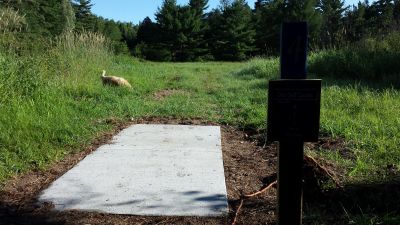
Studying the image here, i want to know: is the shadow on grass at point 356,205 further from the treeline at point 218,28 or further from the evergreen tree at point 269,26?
the evergreen tree at point 269,26

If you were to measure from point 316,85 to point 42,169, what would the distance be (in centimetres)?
279

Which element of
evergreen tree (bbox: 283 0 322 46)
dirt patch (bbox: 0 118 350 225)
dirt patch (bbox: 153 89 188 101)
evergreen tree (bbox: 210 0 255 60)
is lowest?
dirt patch (bbox: 0 118 350 225)

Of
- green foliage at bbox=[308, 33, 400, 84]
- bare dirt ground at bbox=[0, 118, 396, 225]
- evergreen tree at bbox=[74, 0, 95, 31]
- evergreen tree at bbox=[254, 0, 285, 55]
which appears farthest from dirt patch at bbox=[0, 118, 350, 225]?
evergreen tree at bbox=[74, 0, 95, 31]

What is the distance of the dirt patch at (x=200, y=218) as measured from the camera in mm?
2961

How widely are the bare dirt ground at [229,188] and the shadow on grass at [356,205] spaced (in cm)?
16

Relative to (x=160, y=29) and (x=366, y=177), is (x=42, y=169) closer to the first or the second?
(x=366, y=177)

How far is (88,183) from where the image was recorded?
11.9ft

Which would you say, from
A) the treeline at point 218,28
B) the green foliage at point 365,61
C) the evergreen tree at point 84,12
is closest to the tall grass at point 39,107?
the green foliage at point 365,61

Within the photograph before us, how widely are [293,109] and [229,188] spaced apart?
1.50 meters

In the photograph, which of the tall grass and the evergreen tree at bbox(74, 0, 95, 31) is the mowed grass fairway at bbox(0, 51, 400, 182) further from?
the evergreen tree at bbox(74, 0, 95, 31)

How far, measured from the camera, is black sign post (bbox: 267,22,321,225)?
224 cm

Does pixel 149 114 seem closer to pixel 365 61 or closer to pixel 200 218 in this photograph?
pixel 200 218

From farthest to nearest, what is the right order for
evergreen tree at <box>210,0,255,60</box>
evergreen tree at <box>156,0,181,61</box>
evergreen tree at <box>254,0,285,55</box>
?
evergreen tree at <box>156,0,181,61</box>
evergreen tree at <box>210,0,255,60</box>
evergreen tree at <box>254,0,285,55</box>

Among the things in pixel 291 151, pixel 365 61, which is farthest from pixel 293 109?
pixel 365 61
